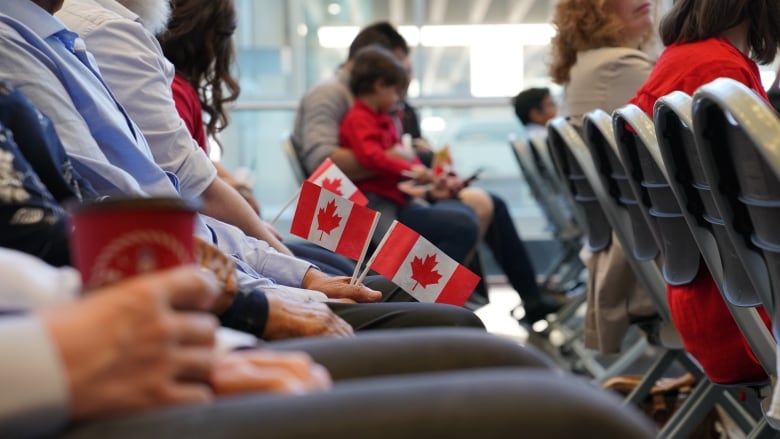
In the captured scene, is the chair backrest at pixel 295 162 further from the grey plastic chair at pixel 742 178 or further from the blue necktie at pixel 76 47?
the grey plastic chair at pixel 742 178

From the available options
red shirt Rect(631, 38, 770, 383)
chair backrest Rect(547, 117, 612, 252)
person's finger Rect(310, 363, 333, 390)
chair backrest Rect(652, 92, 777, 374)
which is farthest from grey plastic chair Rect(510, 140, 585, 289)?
person's finger Rect(310, 363, 333, 390)

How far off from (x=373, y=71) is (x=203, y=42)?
6.08ft

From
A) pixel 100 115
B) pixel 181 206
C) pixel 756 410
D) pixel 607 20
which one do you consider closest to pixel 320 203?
pixel 100 115

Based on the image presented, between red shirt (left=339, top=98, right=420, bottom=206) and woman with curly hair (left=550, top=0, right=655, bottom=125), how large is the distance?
79 centimetres

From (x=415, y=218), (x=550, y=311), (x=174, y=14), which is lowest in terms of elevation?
(x=550, y=311)

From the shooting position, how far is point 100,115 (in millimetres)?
1662

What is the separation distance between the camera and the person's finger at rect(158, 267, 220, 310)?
32.2 inches

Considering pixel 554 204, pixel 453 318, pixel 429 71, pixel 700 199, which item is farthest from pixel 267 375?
pixel 429 71

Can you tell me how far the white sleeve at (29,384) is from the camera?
2.54ft

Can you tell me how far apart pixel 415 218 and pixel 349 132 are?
454 millimetres

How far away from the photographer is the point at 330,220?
212 centimetres

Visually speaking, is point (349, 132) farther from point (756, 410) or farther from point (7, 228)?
point (7, 228)

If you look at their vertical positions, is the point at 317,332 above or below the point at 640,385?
above

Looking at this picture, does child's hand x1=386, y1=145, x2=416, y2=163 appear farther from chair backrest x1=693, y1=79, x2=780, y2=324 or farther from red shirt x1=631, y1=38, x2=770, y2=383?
chair backrest x1=693, y1=79, x2=780, y2=324
